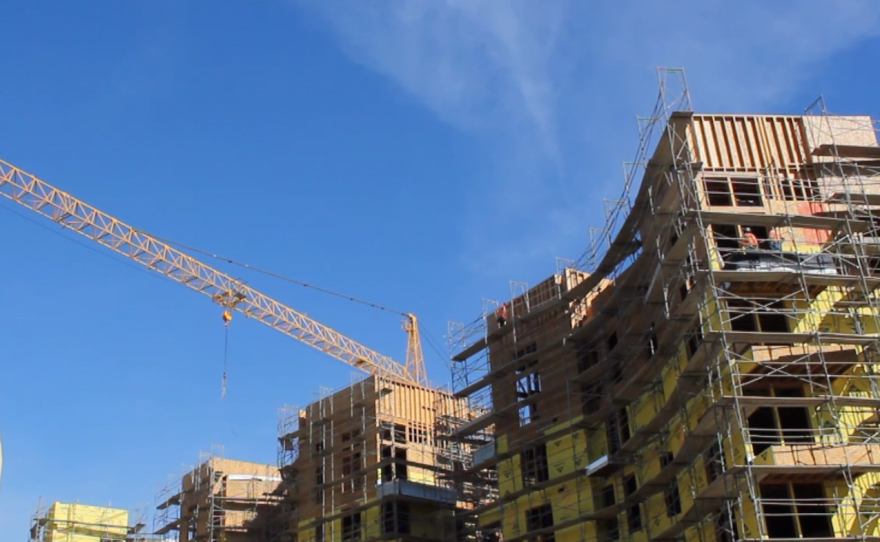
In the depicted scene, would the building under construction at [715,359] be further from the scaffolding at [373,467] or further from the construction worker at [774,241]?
the scaffolding at [373,467]

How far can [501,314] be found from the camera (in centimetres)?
5494

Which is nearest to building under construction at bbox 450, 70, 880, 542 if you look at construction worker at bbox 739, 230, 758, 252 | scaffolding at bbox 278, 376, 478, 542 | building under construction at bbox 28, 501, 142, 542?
construction worker at bbox 739, 230, 758, 252

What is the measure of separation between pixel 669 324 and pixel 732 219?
4.35 m

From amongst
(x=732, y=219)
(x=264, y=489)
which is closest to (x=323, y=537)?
(x=264, y=489)

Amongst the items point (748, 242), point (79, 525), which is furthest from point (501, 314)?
point (79, 525)

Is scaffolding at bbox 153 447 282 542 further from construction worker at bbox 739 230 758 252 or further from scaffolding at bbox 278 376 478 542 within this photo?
construction worker at bbox 739 230 758 252

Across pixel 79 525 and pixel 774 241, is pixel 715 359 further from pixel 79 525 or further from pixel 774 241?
pixel 79 525

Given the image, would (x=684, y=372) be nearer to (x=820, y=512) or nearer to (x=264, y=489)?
(x=820, y=512)

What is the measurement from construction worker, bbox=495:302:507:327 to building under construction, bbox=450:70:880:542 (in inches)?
62.9

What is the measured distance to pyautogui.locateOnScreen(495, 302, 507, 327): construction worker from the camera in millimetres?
54656

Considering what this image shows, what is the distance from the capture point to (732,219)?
39375 millimetres

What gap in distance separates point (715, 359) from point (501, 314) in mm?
18841

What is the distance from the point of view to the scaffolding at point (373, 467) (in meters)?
58.2

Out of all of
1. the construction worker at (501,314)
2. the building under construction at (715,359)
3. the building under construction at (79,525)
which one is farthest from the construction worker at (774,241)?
the building under construction at (79,525)
